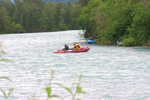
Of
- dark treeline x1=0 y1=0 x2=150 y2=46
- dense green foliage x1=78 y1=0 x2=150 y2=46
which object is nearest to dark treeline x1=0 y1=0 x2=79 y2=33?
dark treeline x1=0 y1=0 x2=150 y2=46

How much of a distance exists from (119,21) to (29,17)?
92.4 meters

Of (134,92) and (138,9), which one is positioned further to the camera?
(138,9)

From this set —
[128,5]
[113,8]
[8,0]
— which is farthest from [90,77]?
[8,0]

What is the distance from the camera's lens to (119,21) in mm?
44875

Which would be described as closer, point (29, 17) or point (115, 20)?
point (115, 20)

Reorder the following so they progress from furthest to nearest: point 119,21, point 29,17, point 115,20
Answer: point 29,17 < point 115,20 < point 119,21

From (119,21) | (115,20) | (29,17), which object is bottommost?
(119,21)

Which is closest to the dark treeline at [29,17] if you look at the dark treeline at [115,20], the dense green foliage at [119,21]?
the dark treeline at [115,20]

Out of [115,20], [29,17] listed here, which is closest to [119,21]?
[115,20]

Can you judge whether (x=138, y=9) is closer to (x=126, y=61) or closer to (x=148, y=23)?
(x=148, y=23)

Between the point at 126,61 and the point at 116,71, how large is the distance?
5.94 meters

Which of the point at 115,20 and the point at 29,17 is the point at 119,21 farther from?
the point at 29,17

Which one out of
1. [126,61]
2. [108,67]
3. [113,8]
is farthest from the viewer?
[113,8]

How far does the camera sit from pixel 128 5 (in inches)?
1699
